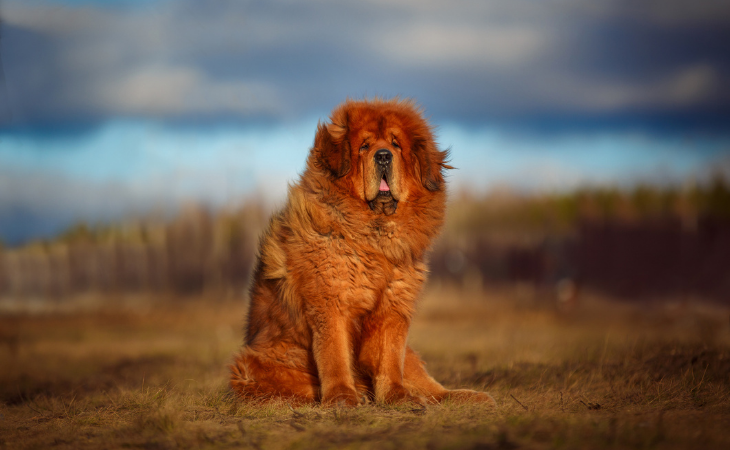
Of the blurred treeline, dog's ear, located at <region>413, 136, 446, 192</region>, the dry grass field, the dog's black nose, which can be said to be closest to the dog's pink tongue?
the dog's black nose

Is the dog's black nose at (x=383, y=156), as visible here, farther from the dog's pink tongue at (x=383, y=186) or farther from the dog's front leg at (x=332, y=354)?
the dog's front leg at (x=332, y=354)

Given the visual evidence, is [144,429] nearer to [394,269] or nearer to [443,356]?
[394,269]

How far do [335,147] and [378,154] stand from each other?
0.44 meters

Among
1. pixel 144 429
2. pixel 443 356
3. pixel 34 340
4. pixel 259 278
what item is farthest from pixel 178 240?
pixel 144 429

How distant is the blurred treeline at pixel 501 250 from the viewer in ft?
61.9

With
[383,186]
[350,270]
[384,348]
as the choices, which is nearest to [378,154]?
[383,186]

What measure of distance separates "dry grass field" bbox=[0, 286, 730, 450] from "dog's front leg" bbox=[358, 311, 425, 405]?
0.43m

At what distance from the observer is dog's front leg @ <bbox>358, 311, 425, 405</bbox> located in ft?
16.6

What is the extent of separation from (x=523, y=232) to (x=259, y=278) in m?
19.8

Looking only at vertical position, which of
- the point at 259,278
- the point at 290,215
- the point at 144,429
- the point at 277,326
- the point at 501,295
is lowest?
the point at 501,295

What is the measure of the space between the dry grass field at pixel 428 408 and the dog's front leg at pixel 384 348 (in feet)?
1.41

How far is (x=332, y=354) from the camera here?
4.88m

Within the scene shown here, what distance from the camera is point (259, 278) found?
5703 millimetres

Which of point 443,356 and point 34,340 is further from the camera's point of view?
point 34,340
